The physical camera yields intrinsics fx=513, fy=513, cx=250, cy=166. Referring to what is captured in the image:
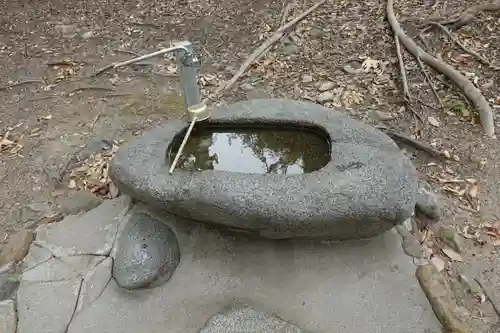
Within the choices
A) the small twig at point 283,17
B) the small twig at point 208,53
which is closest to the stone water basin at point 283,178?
the small twig at point 283,17

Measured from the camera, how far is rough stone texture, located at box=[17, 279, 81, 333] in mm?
2520

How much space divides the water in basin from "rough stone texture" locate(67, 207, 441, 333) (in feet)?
1.17

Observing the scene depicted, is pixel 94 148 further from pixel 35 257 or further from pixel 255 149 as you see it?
pixel 255 149

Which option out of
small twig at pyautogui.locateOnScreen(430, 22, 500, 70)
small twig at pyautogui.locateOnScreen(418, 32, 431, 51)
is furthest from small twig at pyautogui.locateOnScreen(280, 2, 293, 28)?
small twig at pyautogui.locateOnScreen(430, 22, 500, 70)

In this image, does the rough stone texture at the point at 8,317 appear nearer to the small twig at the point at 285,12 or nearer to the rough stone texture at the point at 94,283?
the rough stone texture at the point at 94,283

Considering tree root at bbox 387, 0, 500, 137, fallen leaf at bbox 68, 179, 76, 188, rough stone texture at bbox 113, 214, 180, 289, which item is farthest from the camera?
tree root at bbox 387, 0, 500, 137

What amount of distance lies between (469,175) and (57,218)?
2.76 m

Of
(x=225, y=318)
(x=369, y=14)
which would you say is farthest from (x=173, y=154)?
(x=369, y=14)

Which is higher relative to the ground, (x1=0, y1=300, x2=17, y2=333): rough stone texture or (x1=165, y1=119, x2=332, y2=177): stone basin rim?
(x1=165, y1=119, x2=332, y2=177): stone basin rim

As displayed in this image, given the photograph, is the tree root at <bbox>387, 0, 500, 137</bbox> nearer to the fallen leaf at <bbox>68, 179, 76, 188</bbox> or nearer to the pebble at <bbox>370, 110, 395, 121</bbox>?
the pebble at <bbox>370, 110, 395, 121</bbox>

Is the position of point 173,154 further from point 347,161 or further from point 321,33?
point 321,33

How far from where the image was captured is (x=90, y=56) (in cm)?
511

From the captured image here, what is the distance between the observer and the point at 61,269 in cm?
276

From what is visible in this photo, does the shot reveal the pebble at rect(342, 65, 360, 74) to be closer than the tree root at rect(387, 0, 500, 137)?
No
